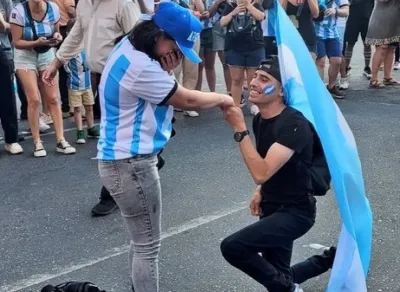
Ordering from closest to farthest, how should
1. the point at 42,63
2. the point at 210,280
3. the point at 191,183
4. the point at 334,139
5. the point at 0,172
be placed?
the point at 334,139 → the point at 210,280 → the point at 191,183 → the point at 0,172 → the point at 42,63

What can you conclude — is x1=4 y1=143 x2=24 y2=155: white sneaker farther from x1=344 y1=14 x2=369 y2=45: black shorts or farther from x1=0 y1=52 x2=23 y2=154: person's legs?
x1=344 y1=14 x2=369 y2=45: black shorts

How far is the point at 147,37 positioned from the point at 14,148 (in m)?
4.11

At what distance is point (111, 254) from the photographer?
4461 millimetres

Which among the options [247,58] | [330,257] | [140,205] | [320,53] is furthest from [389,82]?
[140,205]

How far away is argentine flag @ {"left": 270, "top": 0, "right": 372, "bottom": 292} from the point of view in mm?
3219

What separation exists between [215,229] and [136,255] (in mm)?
1478

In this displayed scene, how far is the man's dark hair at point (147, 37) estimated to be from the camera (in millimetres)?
3145

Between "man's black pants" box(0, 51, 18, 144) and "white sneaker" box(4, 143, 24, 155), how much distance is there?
40mm

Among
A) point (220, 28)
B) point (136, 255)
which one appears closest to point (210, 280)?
point (136, 255)

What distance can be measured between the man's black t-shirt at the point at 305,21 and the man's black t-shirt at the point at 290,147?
4.91 meters

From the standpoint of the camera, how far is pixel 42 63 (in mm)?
6703

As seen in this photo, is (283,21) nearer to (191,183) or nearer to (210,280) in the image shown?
(210,280)

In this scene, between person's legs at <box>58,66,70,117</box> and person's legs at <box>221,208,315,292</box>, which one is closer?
person's legs at <box>221,208,315,292</box>

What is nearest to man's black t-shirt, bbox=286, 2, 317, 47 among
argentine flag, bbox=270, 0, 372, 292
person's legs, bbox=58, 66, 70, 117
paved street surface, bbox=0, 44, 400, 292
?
paved street surface, bbox=0, 44, 400, 292
